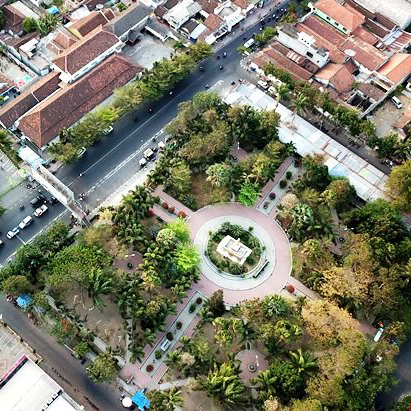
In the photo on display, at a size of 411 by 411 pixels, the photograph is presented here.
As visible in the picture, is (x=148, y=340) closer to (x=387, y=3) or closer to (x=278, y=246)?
(x=278, y=246)

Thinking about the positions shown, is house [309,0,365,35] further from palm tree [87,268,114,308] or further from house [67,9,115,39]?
palm tree [87,268,114,308]

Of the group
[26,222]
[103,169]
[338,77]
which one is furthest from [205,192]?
[338,77]

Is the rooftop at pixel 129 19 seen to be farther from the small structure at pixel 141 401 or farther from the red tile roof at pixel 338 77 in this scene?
the small structure at pixel 141 401

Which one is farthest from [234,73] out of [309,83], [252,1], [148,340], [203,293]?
[148,340]

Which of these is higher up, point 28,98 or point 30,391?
point 28,98

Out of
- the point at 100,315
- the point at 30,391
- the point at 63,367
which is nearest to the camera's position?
the point at 30,391

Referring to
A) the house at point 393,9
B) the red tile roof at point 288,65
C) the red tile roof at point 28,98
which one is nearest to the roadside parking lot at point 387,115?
the red tile roof at point 288,65

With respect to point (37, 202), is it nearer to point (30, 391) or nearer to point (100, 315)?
point (100, 315)

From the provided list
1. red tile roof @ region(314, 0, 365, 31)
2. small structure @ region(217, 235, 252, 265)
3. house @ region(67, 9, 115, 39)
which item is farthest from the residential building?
red tile roof @ region(314, 0, 365, 31)
